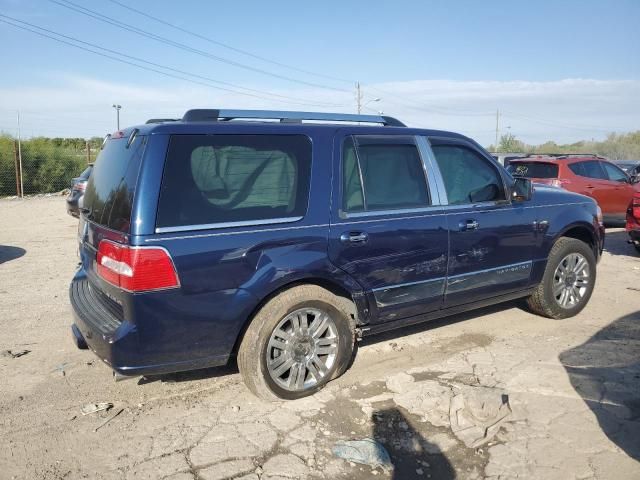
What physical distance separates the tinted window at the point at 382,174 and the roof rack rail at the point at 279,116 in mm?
264

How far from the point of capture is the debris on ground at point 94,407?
350 centimetres

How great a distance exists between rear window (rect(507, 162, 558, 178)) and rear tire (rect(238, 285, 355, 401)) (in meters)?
8.34

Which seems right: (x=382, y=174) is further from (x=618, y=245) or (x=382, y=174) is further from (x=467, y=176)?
(x=618, y=245)

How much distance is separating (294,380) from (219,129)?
1741 mm

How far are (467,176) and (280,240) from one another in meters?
2.01

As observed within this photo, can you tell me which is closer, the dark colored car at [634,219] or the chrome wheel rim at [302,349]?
the chrome wheel rim at [302,349]

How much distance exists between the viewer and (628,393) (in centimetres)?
373

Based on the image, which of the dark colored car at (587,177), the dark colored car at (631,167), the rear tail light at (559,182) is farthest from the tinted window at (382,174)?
the dark colored car at (631,167)

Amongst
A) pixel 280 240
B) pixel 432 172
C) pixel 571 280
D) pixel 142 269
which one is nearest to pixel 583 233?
pixel 571 280

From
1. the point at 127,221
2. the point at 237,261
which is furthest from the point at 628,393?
the point at 127,221

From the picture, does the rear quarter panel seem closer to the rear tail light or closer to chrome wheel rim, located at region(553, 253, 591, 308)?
chrome wheel rim, located at region(553, 253, 591, 308)

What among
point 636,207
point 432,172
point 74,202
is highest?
point 432,172

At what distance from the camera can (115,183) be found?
335 centimetres

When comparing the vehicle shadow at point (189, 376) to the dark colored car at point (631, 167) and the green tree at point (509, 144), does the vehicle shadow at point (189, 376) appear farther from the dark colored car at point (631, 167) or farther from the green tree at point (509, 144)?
the green tree at point (509, 144)
